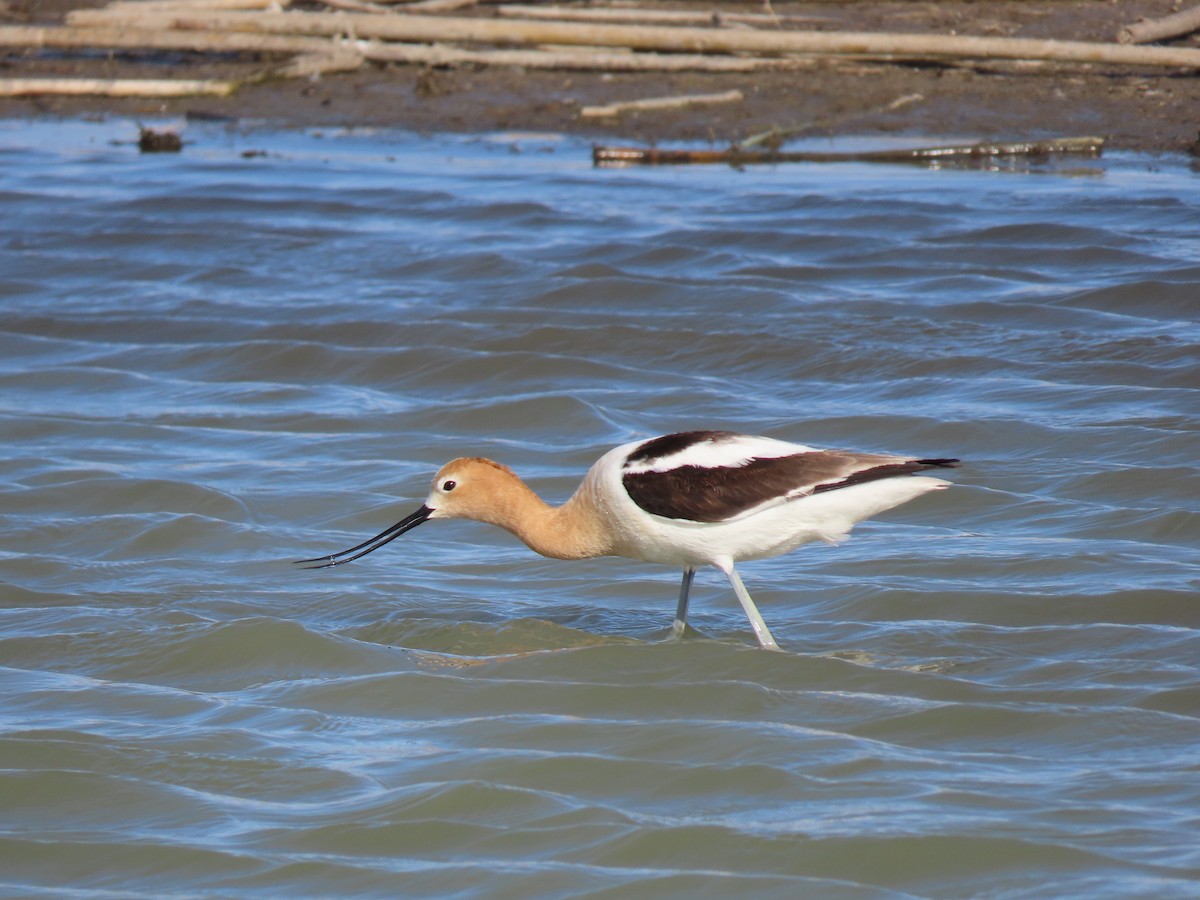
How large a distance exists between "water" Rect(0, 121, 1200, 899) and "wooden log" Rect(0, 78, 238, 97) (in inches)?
97.2

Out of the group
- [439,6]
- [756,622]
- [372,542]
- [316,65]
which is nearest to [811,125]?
[439,6]

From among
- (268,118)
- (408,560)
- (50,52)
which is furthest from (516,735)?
(50,52)

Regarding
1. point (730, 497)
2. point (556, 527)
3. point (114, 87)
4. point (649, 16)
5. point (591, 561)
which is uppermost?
point (649, 16)

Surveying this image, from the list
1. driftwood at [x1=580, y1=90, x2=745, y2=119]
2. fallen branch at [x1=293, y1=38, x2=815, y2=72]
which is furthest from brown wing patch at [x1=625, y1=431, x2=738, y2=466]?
fallen branch at [x1=293, y1=38, x2=815, y2=72]

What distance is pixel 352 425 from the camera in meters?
9.13

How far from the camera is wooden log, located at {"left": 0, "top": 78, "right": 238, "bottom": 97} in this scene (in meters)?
16.2

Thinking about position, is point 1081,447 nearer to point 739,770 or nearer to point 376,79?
point 739,770

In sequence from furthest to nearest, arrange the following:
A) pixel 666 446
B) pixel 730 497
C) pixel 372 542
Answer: pixel 372 542 → pixel 666 446 → pixel 730 497

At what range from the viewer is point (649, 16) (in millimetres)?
15859

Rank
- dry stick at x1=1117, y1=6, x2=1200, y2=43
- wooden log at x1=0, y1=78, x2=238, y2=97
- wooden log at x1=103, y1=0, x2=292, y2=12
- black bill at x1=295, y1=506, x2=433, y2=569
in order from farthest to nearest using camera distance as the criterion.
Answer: wooden log at x1=103, y1=0, x2=292, y2=12, wooden log at x1=0, y1=78, x2=238, y2=97, dry stick at x1=1117, y1=6, x2=1200, y2=43, black bill at x1=295, y1=506, x2=433, y2=569

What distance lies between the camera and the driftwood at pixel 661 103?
48.4 feet

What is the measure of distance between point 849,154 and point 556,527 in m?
8.34

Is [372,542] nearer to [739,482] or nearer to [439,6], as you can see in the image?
[739,482]

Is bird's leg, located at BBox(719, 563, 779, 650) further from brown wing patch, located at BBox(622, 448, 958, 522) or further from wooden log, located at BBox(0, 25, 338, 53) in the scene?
wooden log, located at BBox(0, 25, 338, 53)
